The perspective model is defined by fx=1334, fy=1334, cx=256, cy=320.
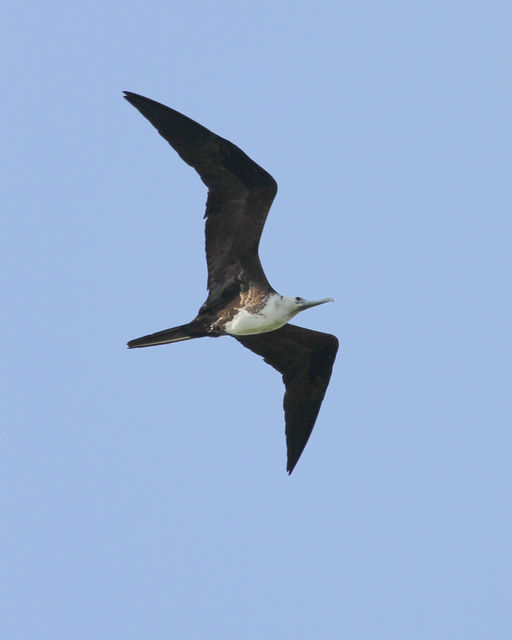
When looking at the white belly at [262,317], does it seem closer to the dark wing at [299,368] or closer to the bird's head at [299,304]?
the bird's head at [299,304]

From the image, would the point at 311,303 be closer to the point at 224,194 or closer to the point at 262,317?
the point at 262,317

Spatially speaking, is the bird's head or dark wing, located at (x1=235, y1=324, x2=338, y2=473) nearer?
the bird's head

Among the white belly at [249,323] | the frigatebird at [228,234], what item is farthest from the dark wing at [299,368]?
the white belly at [249,323]

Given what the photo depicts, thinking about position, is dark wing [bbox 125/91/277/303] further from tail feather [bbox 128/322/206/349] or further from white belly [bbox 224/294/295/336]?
tail feather [bbox 128/322/206/349]

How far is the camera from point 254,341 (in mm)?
11906

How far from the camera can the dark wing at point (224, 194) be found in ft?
34.7

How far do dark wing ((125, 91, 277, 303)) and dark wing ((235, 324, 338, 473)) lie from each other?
3.47 feet

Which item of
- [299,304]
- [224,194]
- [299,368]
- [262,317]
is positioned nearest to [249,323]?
[262,317]

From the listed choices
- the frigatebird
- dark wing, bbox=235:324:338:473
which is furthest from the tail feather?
dark wing, bbox=235:324:338:473

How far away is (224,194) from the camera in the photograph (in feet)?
35.4

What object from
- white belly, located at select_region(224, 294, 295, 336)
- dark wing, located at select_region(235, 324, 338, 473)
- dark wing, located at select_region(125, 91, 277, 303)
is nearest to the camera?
dark wing, located at select_region(125, 91, 277, 303)

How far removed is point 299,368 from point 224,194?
1.99 meters

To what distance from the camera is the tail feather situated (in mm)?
10586

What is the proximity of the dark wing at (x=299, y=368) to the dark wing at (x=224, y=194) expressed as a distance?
3.47 feet
